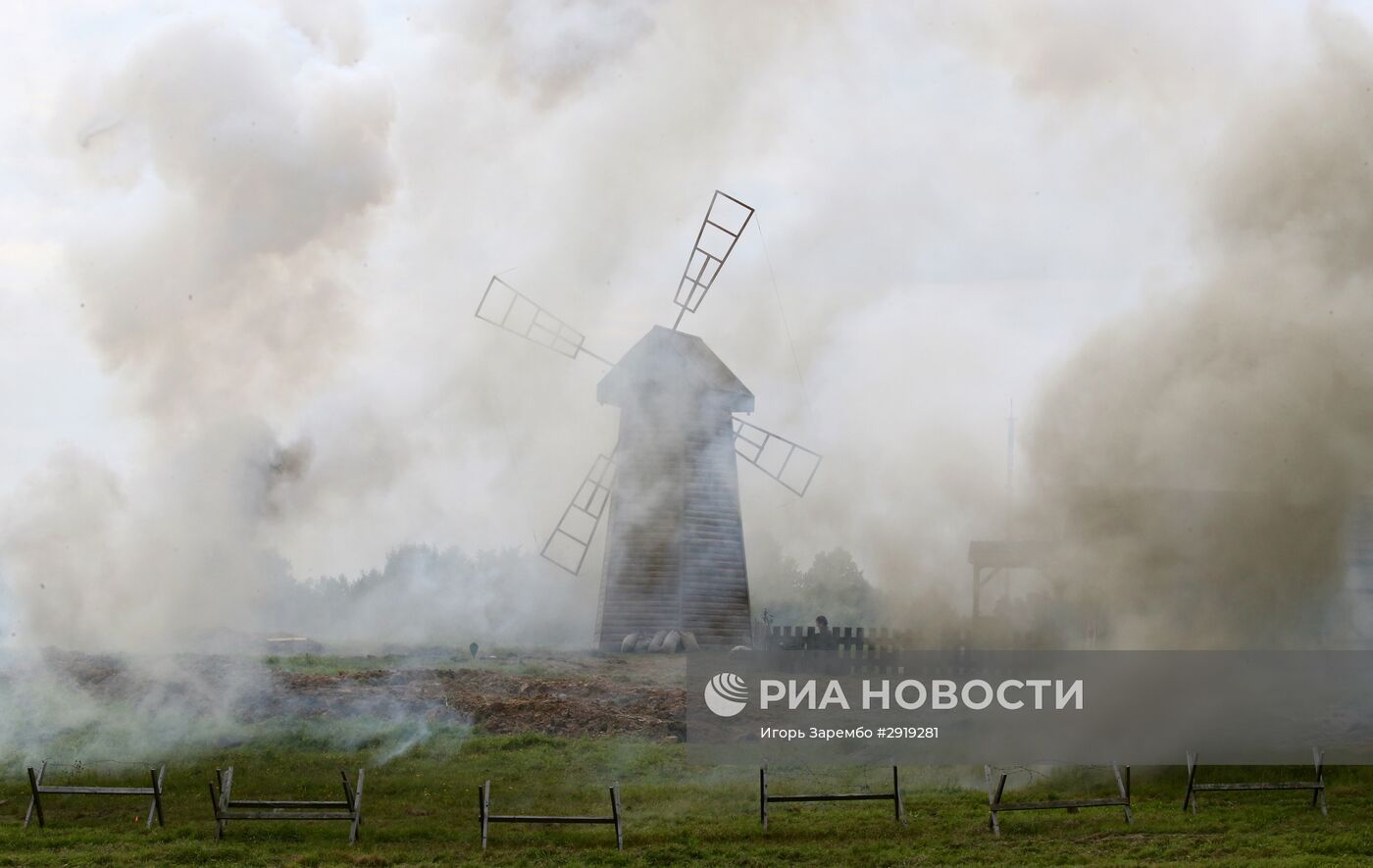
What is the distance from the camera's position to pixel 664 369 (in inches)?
1455

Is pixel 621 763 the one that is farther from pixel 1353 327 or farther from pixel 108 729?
pixel 1353 327

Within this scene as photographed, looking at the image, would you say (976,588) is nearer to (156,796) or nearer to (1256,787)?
(1256,787)

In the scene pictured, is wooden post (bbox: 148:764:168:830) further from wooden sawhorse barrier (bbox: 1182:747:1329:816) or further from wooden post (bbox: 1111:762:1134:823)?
wooden sawhorse barrier (bbox: 1182:747:1329:816)

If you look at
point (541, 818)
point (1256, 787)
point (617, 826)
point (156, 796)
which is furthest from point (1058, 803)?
point (156, 796)

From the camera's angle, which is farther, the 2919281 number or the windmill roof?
the windmill roof

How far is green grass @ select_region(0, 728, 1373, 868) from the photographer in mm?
19453

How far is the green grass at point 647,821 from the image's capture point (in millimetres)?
19453

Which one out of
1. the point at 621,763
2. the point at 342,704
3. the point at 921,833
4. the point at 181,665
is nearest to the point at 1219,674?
the point at 921,833

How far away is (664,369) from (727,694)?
11.9m

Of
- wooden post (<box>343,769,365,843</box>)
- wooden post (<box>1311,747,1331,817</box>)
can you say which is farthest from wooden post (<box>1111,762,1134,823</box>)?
wooden post (<box>343,769,365,843</box>)

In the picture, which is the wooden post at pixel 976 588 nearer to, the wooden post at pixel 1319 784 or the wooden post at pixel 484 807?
the wooden post at pixel 1319 784

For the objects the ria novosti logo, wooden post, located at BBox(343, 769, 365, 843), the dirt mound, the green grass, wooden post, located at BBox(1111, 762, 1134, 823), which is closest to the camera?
the green grass

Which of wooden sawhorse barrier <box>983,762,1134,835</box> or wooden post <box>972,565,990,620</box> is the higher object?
wooden post <box>972,565,990,620</box>

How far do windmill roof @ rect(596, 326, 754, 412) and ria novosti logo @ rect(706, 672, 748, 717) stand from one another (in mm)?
11292
